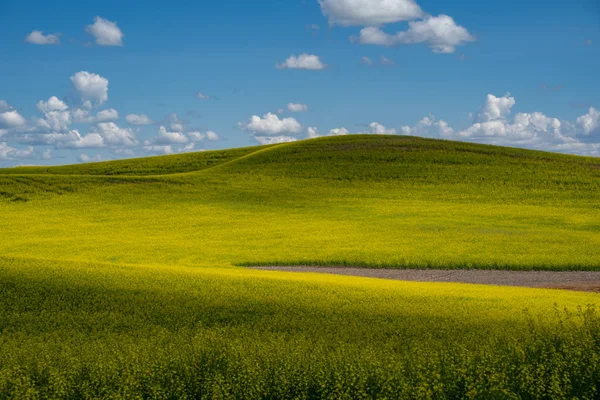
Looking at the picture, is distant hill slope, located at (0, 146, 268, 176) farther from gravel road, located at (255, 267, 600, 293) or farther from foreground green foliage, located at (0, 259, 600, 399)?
foreground green foliage, located at (0, 259, 600, 399)

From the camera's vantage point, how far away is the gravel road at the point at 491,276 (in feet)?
84.1

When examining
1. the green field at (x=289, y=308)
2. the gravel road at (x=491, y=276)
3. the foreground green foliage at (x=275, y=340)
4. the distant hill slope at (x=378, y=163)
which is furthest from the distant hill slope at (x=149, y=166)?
the foreground green foliage at (x=275, y=340)

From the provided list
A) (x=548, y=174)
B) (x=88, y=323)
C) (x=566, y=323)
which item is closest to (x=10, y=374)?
(x=88, y=323)

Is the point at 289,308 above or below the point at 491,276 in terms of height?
above

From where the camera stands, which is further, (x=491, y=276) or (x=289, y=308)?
(x=491, y=276)

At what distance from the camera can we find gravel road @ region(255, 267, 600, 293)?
2564 cm

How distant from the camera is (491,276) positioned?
27.4m

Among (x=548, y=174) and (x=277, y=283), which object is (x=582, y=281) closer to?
(x=277, y=283)

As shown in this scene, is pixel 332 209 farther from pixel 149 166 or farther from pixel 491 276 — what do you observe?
pixel 149 166

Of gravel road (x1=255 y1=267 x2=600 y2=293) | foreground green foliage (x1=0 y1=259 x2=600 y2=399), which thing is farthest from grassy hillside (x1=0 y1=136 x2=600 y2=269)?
foreground green foliage (x1=0 y1=259 x2=600 y2=399)

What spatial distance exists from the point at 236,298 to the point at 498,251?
20581mm

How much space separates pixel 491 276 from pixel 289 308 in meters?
15.5

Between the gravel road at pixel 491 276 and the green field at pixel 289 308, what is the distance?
1222mm

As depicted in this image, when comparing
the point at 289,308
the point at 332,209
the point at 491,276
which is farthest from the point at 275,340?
the point at 332,209
